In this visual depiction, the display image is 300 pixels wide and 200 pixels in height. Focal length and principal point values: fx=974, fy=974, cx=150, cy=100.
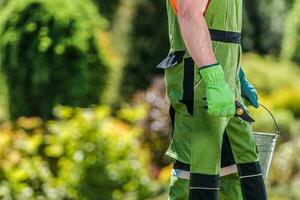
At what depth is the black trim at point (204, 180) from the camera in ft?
12.5

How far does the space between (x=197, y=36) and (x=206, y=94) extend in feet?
0.74

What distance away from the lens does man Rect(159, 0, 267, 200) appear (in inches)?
141

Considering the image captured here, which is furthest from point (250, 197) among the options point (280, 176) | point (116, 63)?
point (116, 63)

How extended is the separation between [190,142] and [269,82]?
9.59m

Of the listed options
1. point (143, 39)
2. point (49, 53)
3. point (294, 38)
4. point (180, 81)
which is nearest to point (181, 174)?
point (180, 81)

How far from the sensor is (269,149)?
163 inches

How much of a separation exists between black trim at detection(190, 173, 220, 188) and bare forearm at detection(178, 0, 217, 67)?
47cm

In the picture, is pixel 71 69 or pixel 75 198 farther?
pixel 71 69

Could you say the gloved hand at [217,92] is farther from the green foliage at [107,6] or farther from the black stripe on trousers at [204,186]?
the green foliage at [107,6]

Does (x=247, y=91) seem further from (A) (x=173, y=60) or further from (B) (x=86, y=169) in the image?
(B) (x=86, y=169)

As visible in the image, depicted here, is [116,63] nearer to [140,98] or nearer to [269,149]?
[140,98]

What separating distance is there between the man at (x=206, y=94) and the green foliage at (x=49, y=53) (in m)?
6.23

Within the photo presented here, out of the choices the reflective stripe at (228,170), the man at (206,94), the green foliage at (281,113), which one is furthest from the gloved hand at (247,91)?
the green foliage at (281,113)

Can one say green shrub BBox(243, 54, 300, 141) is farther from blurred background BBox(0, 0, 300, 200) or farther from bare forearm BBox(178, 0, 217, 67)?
bare forearm BBox(178, 0, 217, 67)
